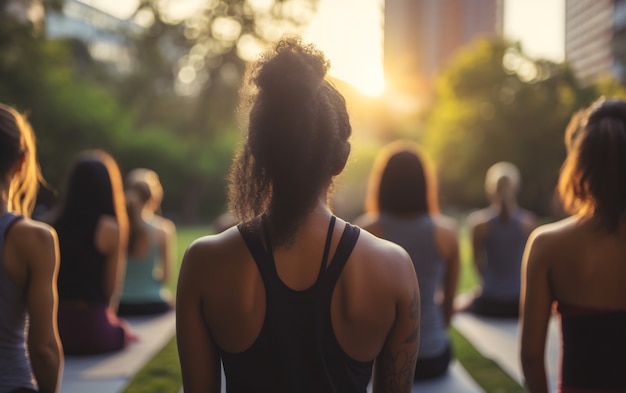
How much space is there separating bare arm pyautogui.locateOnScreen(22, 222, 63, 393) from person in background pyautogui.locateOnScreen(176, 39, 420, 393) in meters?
0.80

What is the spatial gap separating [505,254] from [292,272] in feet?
22.1

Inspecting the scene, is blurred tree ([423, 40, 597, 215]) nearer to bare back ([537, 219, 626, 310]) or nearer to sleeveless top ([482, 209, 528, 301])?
sleeveless top ([482, 209, 528, 301])

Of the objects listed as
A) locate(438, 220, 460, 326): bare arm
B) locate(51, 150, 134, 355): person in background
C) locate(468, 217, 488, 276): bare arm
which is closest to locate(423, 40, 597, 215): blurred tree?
locate(468, 217, 488, 276): bare arm

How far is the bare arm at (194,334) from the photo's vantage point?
1.81 m

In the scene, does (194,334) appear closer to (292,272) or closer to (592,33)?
(292,272)

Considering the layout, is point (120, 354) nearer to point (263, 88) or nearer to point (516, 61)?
point (263, 88)

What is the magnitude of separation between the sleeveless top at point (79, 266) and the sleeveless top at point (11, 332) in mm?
3336

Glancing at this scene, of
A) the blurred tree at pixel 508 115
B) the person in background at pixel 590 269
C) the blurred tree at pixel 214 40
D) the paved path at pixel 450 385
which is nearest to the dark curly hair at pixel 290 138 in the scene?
the person in background at pixel 590 269

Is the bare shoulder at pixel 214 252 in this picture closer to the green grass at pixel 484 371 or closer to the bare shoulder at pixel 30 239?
the bare shoulder at pixel 30 239

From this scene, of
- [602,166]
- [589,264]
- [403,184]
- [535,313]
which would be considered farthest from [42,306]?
[403,184]

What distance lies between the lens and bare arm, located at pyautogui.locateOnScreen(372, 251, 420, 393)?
1861 mm

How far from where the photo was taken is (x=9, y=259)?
2355 millimetres

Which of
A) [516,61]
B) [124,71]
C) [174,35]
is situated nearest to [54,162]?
[174,35]

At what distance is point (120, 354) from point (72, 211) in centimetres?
161
